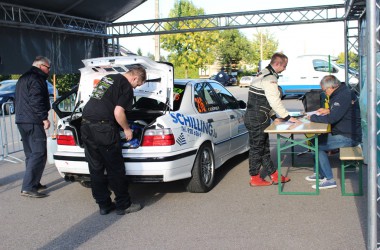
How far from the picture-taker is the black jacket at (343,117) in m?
5.90

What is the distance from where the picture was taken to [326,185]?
6.02 meters

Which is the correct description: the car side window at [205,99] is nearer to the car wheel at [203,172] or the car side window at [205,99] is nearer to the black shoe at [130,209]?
the car wheel at [203,172]

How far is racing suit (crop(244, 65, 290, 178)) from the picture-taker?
5852 millimetres

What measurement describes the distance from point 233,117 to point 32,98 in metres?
3.04

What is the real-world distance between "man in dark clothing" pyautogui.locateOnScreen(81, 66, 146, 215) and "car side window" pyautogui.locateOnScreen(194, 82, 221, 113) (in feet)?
4.32

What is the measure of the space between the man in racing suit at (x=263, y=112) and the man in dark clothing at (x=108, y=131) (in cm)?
174

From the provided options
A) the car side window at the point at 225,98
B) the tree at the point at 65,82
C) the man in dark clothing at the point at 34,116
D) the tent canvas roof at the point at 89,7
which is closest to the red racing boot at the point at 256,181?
the car side window at the point at 225,98

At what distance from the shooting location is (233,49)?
61.3m

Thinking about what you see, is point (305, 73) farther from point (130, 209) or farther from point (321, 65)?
point (130, 209)

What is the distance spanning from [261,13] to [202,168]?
9.77m

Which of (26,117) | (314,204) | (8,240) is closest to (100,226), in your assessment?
(8,240)

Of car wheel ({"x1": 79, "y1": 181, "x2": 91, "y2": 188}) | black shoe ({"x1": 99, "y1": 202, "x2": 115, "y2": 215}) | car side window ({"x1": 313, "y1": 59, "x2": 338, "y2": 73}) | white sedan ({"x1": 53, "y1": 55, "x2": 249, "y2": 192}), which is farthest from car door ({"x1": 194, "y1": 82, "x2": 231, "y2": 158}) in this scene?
car side window ({"x1": 313, "y1": 59, "x2": 338, "y2": 73})

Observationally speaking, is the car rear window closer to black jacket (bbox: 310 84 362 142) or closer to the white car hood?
the white car hood

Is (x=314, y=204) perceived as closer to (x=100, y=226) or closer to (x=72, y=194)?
(x=100, y=226)
